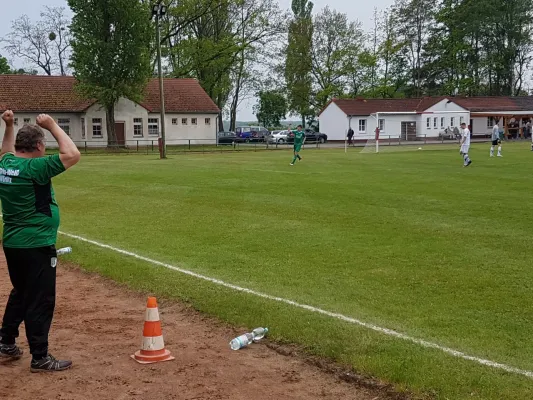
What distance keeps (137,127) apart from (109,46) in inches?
432

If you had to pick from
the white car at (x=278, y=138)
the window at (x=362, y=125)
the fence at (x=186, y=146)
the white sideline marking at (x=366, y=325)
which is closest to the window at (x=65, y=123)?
the fence at (x=186, y=146)

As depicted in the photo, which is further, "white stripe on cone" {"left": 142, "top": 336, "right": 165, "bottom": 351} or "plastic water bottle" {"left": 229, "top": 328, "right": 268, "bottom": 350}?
"plastic water bottle" {"left": 229, "top": 328, "right": 268, "bottom": 350}

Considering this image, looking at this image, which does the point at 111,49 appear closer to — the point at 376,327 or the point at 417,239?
the point at 417,239

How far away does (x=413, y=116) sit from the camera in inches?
2729

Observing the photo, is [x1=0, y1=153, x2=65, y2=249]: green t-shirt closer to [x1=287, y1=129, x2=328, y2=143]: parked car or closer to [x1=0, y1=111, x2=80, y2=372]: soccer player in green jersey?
[x1=0, y1=111, x2=80, y2=372]: soccer player in green jersey

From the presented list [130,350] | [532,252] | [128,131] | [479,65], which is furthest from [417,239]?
[479,65]

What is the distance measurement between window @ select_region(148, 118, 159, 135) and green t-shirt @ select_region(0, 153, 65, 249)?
54.5 metres

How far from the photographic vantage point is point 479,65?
85000mm

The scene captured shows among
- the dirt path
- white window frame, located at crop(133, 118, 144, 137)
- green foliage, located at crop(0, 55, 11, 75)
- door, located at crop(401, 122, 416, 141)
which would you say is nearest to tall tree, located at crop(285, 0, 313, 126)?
door, located at crop(401, 122, 416, 141)

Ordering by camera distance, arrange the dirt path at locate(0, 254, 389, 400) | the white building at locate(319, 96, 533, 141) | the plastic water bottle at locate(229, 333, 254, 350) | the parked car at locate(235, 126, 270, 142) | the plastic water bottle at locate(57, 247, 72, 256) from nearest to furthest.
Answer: the dirt path at locate(0, 254, 389, 400) → the plastic water bottle at locate(229, 333, 254, 350) → the plastic water bottle at locate(57, 247, 72, 256) → the parked car at locate(235, 126, 270, 142) → the white building at locate(319, 96, 533, 141)

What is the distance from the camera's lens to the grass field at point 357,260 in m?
5.56

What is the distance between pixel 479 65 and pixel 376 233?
8084 cm

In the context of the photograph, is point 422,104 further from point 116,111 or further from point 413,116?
point 116,111

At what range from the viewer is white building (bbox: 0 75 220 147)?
180 ft
